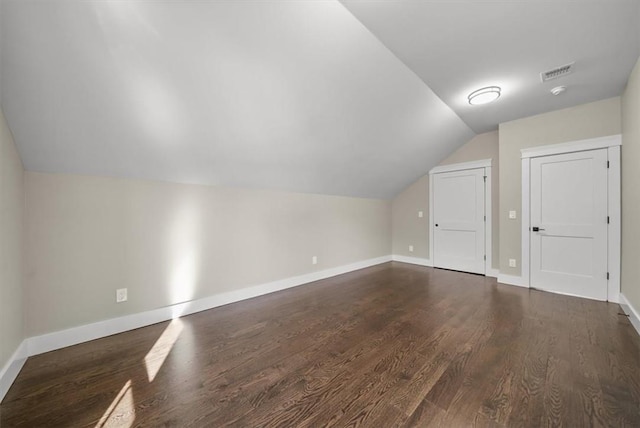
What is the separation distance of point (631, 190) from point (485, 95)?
179cm

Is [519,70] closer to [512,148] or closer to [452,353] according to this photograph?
[512,148]

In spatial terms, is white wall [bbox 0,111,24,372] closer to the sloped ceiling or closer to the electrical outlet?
the sloped ceiling

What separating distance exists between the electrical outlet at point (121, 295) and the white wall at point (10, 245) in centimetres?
57

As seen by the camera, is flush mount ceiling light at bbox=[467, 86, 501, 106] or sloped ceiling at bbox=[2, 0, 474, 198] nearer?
sloped ceiling at bbox=[2, 0, 474, 198]

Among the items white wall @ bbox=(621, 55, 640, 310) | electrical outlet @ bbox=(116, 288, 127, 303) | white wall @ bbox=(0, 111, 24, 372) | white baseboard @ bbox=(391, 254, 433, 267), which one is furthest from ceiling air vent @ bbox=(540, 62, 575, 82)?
electrical outlet @ bbox=(116, 288, 127, 303)

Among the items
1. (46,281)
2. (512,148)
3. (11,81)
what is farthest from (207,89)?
(512,148)

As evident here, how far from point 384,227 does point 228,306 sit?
12.2 feet

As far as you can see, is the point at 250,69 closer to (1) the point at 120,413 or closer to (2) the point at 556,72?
(1) the point at 120,413

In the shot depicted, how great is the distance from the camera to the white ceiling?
5.83 ft

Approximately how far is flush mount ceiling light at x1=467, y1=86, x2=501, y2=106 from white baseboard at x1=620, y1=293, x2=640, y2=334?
2.58 meters

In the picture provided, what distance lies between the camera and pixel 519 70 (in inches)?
99.7

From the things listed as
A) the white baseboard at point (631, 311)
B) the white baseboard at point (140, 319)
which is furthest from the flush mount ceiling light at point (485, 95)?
the white baseboard at point (140, 319)

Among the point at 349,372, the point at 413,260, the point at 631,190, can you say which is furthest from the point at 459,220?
the point at 349,372

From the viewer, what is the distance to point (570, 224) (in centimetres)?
335
